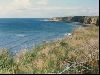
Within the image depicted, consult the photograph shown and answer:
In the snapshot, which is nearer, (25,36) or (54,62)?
(54,62)

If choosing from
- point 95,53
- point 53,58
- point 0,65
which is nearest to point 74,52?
point 53,58

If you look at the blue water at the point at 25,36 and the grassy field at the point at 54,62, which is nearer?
the grassy field at the point at 54,62

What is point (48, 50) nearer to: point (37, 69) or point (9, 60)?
point (9, 60)

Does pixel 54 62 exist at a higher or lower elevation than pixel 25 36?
higher

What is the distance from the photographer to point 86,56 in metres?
13.2

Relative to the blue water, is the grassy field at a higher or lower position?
higher

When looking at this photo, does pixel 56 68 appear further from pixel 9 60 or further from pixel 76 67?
pixel 9 60

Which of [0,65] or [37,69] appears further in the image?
[0,65]

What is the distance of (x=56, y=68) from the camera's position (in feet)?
40.5

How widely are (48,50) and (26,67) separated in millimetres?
4365

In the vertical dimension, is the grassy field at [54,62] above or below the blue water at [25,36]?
above

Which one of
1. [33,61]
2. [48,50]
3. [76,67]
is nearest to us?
[76,67]

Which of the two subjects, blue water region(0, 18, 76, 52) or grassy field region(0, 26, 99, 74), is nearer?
grassy field region(0, 26, 99, 74)

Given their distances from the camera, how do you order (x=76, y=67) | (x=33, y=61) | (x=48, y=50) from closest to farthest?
1. (x=76, y=67)
2. (x=33, y=61)
3. (x=48, y=50)
